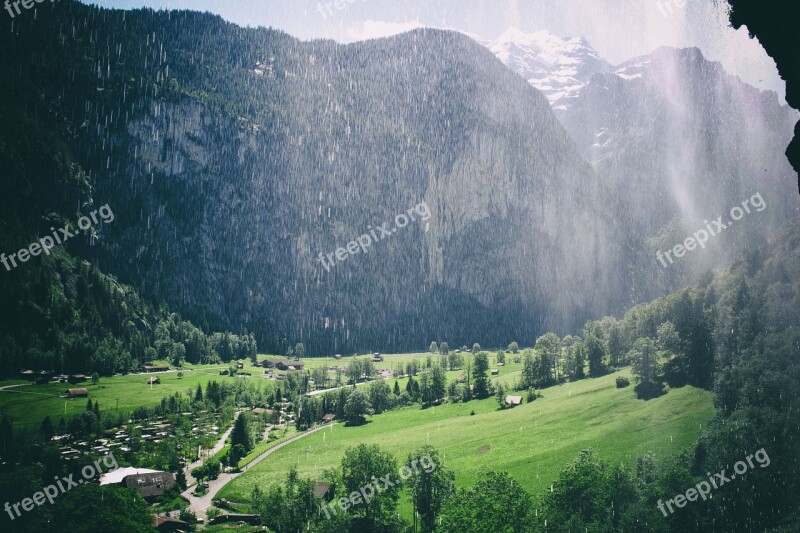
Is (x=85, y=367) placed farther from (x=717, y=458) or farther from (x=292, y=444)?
(x=717, y=458)

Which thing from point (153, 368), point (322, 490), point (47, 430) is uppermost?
point (153, 368)

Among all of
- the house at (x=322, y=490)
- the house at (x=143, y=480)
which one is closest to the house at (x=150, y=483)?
the house at (x=143, y=480)

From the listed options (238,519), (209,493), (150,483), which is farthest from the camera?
(209,493)

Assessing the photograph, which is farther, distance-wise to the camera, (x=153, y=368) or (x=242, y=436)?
(x=153, y=368)

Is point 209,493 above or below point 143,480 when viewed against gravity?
below

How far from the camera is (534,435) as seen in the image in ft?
202

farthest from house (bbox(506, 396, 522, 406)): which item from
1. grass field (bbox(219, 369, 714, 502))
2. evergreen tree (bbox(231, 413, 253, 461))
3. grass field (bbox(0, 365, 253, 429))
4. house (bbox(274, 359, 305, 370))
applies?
house (bbox(274, 359, 305, 370))

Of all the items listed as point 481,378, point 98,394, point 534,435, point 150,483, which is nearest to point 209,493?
point 150,483

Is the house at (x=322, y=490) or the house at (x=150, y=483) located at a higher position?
the house at (x=150, y=483)

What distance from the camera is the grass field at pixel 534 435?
52031 mm

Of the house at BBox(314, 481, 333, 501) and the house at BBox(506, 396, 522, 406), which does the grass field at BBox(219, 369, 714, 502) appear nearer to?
the house at BBox(506, 396, 522, 406)

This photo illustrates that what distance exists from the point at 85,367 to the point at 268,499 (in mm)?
88783

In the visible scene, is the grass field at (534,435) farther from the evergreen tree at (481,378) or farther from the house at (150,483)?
the evergreen tree at (481,378)

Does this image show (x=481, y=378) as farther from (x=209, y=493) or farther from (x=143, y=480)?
(x=143, y=480)
